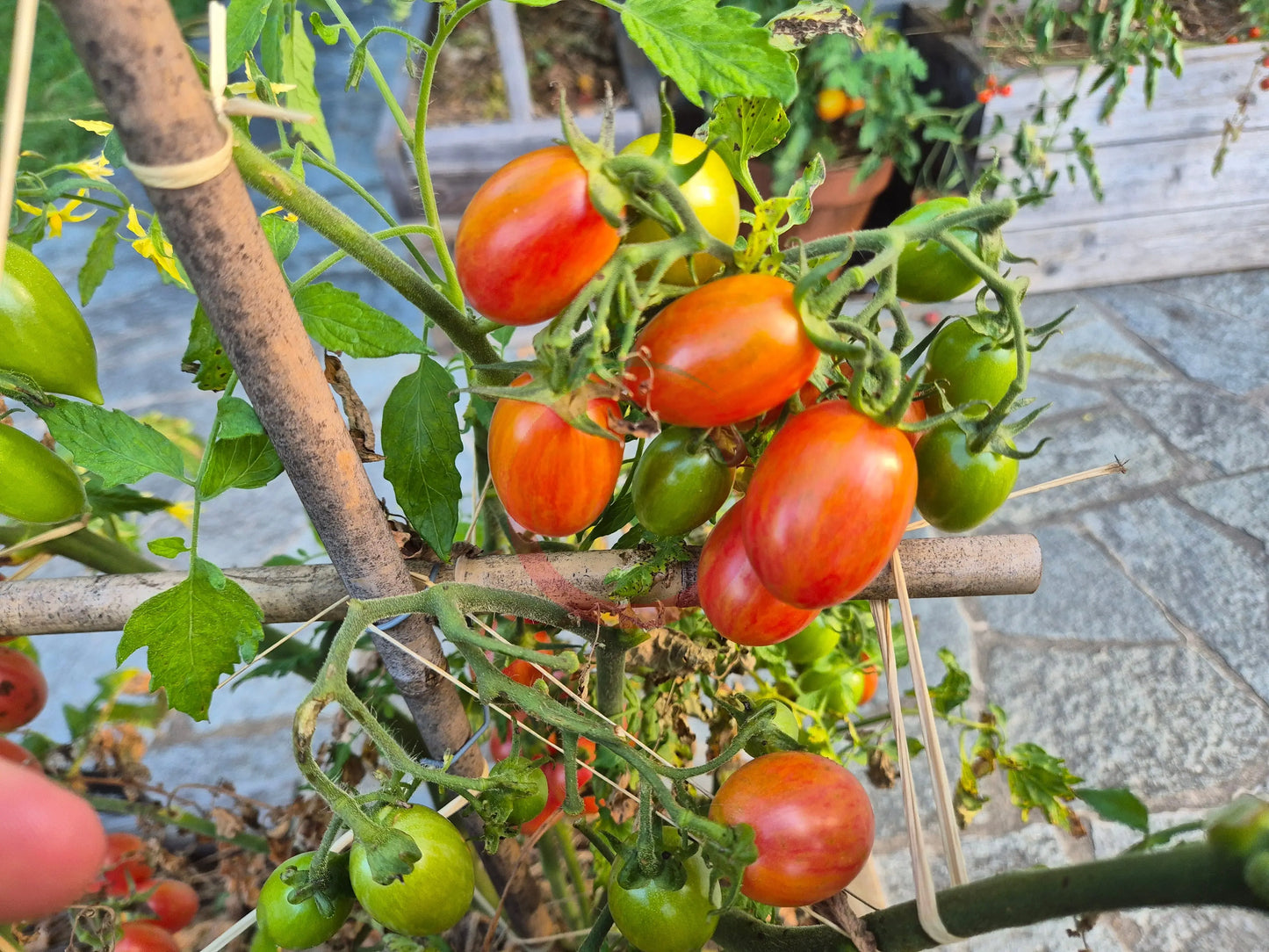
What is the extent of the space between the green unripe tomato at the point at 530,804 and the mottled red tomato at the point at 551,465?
0.14m

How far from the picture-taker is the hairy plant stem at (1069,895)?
0.26 metres

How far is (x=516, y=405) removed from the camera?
1.28 feet

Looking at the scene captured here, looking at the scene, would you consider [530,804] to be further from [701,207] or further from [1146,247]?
[1146,247]

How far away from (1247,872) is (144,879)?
938mm

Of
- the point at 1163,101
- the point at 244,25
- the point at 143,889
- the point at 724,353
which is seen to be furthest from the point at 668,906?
the point at 1163,101

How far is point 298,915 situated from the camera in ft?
1.41

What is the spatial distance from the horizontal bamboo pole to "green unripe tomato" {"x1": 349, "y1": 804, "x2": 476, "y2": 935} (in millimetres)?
132

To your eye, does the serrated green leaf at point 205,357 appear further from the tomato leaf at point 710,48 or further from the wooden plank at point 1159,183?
the wooden plank at point 1159,183

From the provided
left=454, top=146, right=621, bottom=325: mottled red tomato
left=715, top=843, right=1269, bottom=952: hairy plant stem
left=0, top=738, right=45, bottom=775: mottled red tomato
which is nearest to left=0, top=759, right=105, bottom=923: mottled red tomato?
left=454, top=146, right=621, bottom=325: mottled red tomato

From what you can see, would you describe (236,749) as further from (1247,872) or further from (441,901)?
(1247,872)

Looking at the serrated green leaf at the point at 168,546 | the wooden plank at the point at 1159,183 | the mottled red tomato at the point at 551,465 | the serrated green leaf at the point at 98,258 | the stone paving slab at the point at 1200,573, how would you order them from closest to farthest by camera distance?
the mottled red tomato at the point at 551,465 → the serrated green leaf at the point at 168,546 → the serrated green leaf at the point at 98,258 → the stone paving slab at the point at 1200,573 → the wooden plank at the point at 1159,183

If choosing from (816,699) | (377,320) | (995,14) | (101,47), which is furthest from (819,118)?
(101,47)

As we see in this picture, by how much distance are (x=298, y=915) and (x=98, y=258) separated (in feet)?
1.64

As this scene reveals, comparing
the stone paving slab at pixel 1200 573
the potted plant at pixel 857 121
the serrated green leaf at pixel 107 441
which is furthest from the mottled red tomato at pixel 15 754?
the stone paving slab at pixel 1200 573
